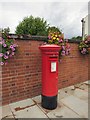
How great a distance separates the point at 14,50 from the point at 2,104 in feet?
4.65

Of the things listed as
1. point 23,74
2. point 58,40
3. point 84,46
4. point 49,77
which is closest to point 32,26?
point 84,46

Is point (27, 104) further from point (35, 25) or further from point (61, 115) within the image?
point (35, 25)

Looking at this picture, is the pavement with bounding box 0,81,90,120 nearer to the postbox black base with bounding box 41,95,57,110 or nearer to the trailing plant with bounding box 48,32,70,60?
the postbox black base with bounding box 41,95,57,110

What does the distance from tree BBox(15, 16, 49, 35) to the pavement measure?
50.9 feet

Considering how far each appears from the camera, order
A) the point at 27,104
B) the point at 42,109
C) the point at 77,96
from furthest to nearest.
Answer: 1. the point at 77,96
2. the point at 27,104
3. the point at 42,109

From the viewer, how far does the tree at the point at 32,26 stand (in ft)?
60.7

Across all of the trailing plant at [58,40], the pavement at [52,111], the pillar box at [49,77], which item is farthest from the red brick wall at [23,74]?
the pillar box at [49,77]

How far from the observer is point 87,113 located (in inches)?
115

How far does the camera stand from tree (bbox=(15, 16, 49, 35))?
18.5 meters

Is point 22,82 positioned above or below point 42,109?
above

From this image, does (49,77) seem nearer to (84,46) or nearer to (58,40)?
(58,40)

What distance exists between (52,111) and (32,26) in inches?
678

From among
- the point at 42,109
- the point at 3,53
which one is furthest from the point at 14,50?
the point at 42,109

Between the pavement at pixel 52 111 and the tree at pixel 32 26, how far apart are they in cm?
1553
